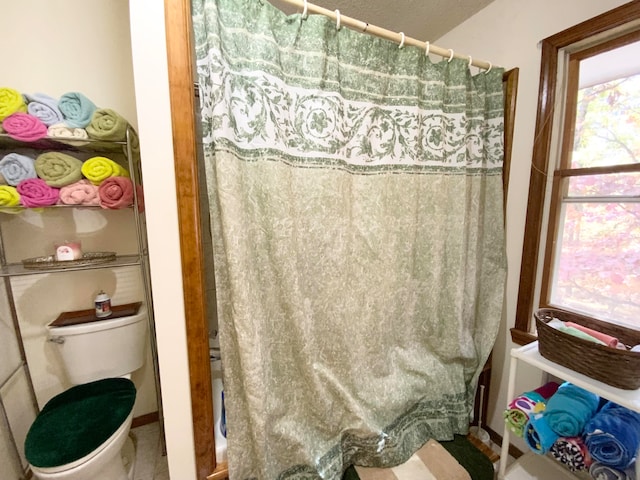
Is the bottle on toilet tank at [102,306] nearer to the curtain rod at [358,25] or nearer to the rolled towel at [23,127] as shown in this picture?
the rolled towel at [23,127]

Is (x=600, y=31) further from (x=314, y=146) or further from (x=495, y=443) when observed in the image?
(x=495, y=443)

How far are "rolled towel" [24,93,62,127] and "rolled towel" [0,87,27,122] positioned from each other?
35 mm

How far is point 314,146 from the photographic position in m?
0.99

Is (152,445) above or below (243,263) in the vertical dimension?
below

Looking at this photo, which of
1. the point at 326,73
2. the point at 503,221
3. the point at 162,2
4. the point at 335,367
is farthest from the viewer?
the point at 503,221

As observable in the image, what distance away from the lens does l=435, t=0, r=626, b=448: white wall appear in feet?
3.90

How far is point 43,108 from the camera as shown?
1056 mm

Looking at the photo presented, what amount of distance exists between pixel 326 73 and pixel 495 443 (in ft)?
7.06

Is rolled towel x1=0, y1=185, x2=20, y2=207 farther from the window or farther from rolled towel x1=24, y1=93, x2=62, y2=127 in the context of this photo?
the window

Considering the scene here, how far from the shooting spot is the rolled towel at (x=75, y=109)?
109cm

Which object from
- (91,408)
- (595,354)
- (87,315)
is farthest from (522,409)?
(87,315)

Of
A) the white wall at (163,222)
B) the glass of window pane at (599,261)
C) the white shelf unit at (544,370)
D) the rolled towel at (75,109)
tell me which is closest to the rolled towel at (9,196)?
the rolled towel at (75,109)

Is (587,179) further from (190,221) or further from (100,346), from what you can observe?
(100,346)

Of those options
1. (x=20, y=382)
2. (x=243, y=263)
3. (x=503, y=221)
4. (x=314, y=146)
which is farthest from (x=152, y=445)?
(x=503, y=221)
